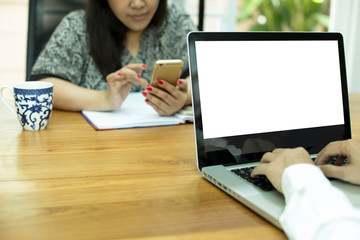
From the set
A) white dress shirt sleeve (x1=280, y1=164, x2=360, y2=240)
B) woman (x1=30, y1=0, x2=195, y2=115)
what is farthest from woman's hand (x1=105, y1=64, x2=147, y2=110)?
white dress shirt sleeve (x1=280, y1=164, x2=360, y2=240)

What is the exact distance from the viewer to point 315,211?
19.2 inches

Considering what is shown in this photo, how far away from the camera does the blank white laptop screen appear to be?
75 cm

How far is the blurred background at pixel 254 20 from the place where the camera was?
277cm

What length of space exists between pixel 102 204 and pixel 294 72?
0.46 meters

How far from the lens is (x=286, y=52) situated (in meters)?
0.82

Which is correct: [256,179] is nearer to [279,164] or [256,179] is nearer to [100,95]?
[279,164]

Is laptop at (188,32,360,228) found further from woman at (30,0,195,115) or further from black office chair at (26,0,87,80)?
black office chair at (26,0,87,80)

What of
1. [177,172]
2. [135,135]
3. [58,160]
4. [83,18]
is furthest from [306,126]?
[83,18]

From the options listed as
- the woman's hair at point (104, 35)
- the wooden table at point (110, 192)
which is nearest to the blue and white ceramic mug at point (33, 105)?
the wooden table at point (110, 192)

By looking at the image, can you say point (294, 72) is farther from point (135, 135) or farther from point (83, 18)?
point (83, 18)

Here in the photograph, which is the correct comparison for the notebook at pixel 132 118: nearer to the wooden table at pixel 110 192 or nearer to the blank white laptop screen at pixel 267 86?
the wooden table at pixel 110 192

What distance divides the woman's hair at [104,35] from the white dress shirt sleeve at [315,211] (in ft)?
3.44

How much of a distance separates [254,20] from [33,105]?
4305 mm

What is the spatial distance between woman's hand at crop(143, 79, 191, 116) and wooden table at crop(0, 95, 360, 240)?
6.1 inches
